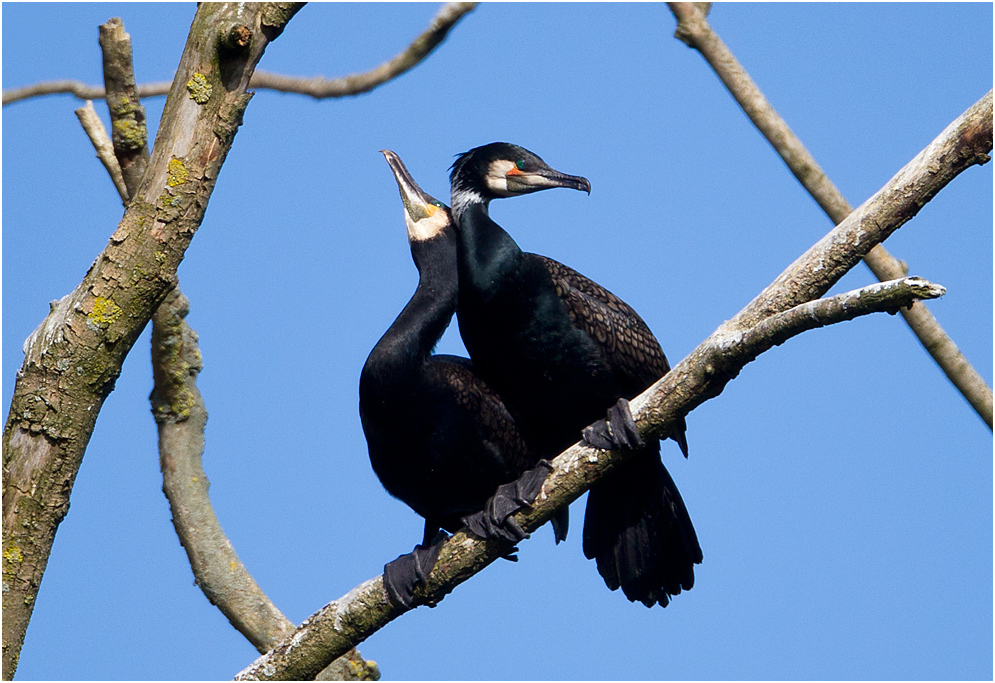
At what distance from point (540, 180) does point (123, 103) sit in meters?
1.59

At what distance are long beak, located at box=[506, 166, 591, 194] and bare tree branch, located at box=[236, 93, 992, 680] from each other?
1.19m

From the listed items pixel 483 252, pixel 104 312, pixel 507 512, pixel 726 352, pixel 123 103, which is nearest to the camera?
pixel 726 352

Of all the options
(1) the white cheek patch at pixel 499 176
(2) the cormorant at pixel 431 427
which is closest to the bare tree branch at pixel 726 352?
(2) the cormorant at pixel 431 427

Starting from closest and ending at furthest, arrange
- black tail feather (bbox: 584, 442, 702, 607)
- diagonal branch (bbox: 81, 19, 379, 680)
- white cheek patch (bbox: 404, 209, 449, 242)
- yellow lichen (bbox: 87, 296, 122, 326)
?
yellow lichen (bbox: 87, 296, 122, 326)
black tail feather (bbox: 584, 442, 702, 607)
white cheek patch (bbox: 404, 209, 449, 242)
diagonal branch (bbox: 81, 19, 379, 680)

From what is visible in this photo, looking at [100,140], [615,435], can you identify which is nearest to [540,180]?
[615,435]

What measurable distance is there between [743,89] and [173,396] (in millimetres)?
3016

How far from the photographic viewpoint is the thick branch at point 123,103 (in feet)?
11.5

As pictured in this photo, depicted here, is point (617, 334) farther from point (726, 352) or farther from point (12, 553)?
point (12, 553)

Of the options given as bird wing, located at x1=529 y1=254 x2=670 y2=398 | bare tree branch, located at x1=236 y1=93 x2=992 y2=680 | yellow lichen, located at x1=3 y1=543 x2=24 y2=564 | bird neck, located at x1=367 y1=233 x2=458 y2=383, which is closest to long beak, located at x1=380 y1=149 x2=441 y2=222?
bird neck, located at x1=367 y1=233 x2=458 y2=383

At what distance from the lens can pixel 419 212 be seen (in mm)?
4594

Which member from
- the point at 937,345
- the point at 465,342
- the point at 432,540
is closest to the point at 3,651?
the point at 432,540

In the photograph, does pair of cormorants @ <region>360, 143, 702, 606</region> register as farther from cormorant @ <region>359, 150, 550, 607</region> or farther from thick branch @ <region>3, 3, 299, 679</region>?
thick branch @ <region>3, 3, 299, 679</region>

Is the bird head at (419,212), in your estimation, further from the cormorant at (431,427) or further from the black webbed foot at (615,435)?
the black webbed foot at (615,435)

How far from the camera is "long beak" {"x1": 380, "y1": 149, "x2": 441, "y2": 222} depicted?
15.1 feet
